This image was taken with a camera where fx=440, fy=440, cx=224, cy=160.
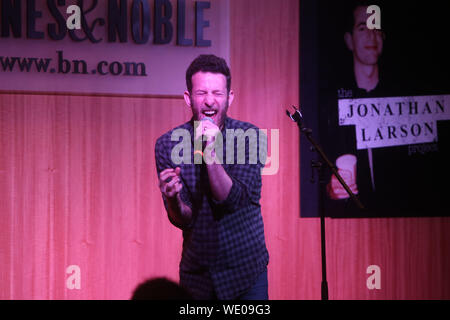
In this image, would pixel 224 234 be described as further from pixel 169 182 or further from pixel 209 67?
pixel 209 67

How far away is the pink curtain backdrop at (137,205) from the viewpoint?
2779mm

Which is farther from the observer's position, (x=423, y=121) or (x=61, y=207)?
(x=423, y=121)

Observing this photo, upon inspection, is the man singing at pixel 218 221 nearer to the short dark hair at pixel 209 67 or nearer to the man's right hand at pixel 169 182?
the man's right hand at pixel 169 182

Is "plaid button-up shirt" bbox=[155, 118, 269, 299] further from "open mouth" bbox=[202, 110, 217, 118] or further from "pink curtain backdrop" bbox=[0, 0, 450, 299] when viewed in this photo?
"pink curtain backdrop" bbox=[0, 0, 450, 299]

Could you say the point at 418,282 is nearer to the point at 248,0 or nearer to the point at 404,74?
the point at 404,74

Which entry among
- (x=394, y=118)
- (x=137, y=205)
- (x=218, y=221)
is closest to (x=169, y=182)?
(x=218, y=221)

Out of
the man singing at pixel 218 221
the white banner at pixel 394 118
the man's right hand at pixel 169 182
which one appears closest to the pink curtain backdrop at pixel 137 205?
the white banner at pixel 394 118

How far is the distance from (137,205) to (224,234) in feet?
2.94

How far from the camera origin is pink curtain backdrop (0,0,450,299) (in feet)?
9.12

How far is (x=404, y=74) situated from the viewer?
311 centimetres

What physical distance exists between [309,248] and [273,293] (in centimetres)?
39

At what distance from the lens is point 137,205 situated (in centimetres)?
286

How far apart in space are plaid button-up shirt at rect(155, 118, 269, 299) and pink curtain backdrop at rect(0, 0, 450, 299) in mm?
685
